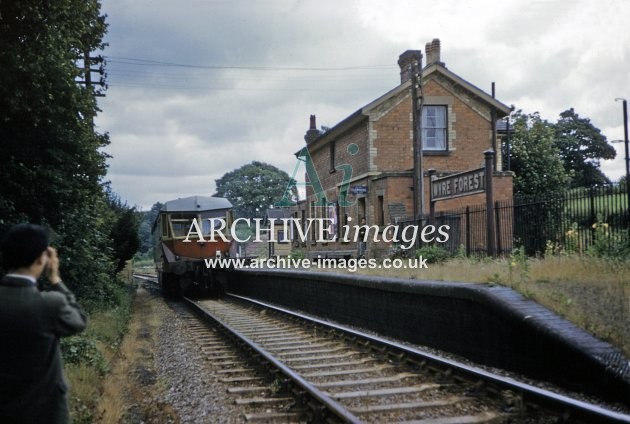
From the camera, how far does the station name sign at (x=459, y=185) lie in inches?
558

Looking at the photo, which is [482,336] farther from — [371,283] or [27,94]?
[27,94]

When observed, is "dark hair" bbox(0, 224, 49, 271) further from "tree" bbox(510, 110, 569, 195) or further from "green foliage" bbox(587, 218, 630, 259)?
"tree" bbox(510, 110, 569, 195)

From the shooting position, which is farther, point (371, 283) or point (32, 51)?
point (371, 283)

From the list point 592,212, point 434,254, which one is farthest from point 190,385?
point 434,254

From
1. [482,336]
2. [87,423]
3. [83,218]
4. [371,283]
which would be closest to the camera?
[87,423]

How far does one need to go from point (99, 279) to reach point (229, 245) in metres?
6.03

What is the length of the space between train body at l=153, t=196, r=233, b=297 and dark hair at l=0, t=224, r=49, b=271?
16.2 meters

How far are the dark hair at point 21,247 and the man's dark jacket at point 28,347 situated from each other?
0.08 metres

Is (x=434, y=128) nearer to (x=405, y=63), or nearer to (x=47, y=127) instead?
(x=405, y=63)

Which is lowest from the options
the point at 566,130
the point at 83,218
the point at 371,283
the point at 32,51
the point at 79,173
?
the point at 371,283

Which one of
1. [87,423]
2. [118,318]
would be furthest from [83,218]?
[87,423]

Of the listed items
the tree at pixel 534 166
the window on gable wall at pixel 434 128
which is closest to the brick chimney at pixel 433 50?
the window on gable wall at pixel 434 128

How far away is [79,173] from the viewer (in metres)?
11.0

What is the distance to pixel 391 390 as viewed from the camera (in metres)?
6.27
